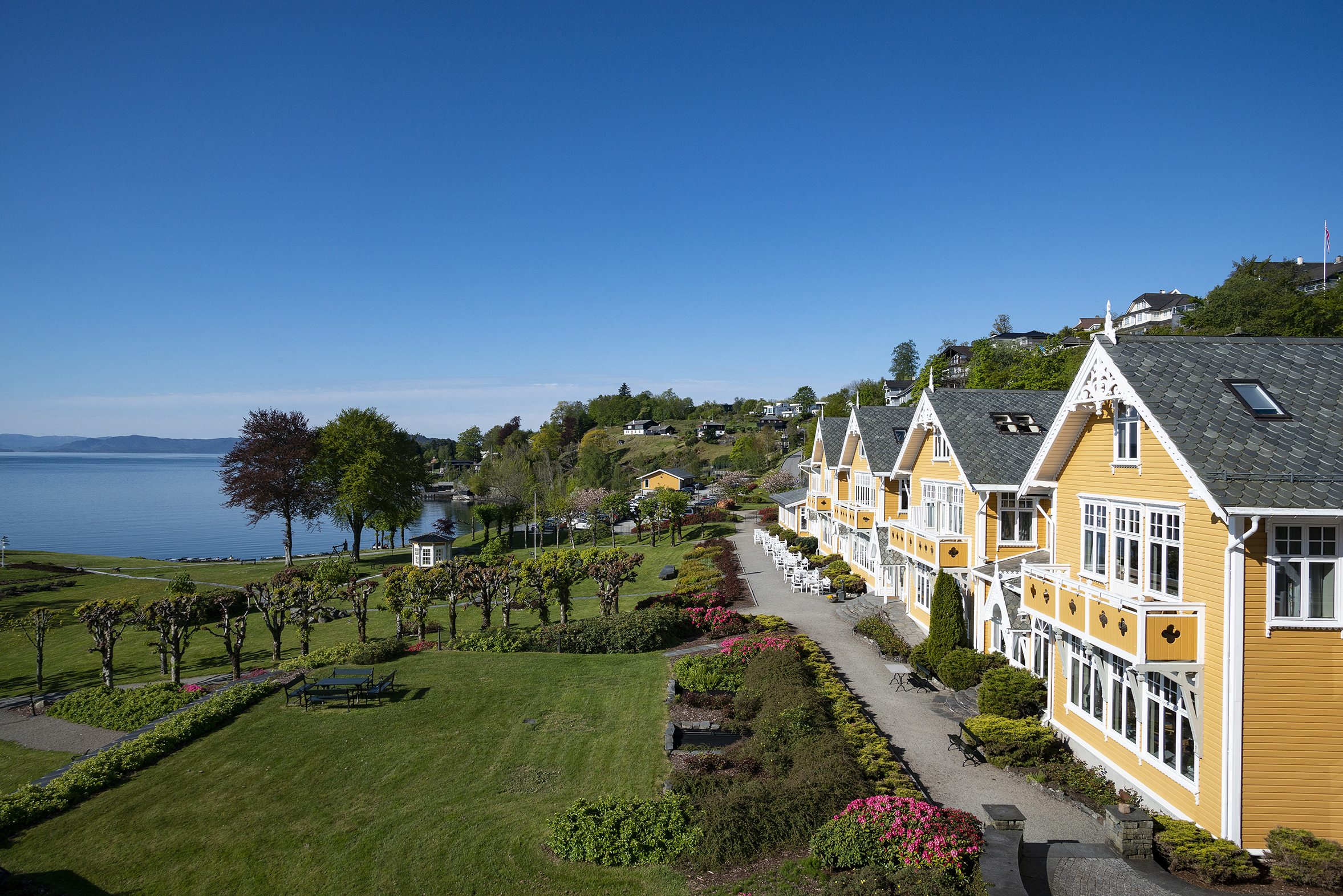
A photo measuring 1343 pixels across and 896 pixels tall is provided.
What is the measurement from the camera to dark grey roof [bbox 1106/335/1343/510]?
10.2 m

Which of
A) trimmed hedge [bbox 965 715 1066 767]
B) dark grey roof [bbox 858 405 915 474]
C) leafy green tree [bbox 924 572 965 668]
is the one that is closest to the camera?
trimmed hedge [bbox 965 715 1066 767]

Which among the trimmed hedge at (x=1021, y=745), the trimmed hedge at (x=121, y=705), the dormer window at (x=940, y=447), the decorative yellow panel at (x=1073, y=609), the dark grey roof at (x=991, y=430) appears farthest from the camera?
the dormer window at (x=940, y=447)

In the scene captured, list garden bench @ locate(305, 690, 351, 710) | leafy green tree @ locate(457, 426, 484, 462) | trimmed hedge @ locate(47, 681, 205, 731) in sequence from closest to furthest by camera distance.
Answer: garden bench @ locate(305, 690, 351, 710), trimmed hedge @ locate(47, 681, 205, 731), leafy green tree @ locate(457, 426, 484, 462)

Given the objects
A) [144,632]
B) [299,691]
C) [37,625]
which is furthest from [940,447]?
[144,632]

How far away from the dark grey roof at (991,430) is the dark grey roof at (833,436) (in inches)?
581

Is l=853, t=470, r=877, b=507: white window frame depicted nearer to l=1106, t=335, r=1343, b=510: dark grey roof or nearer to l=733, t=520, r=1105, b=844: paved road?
l=733, t=520, r=1105, b=844: paved road

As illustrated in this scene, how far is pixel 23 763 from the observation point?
17609 millimetres

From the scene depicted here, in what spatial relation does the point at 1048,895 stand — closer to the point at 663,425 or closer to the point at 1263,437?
the point at 1263,437

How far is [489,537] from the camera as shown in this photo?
66.2 meters

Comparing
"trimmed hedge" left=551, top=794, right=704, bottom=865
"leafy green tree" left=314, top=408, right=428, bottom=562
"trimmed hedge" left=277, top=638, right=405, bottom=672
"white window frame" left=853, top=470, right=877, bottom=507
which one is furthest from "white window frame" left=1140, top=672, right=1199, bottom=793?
"leafy green tree" left=314, top=408, right=428, bottom=562

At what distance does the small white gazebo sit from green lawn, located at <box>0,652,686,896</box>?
3279 cm

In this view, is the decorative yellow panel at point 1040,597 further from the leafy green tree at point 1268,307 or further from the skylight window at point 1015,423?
the leafy green tree at point 1268,307

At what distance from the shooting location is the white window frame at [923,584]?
2514 centimetres

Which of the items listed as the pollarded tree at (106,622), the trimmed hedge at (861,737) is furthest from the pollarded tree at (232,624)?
the trimmed hedge at (861,737)
